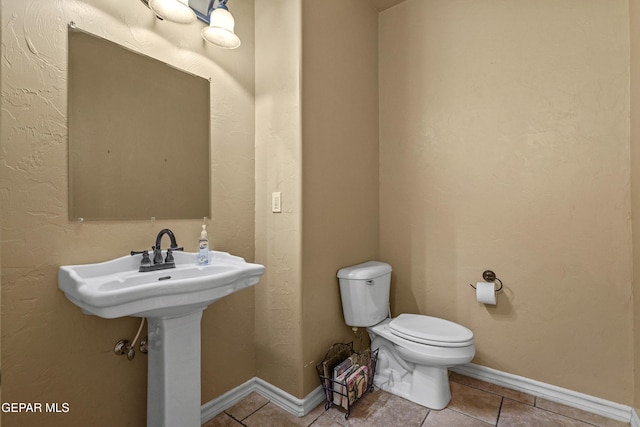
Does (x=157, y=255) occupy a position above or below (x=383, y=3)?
below

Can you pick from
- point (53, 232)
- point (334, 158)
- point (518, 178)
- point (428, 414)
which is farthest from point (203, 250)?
point (518, 178)

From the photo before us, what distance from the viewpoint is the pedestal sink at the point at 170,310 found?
1004 mm

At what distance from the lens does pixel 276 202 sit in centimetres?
169

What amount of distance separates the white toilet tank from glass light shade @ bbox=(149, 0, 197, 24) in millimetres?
1499

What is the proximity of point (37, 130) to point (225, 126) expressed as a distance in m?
0.78

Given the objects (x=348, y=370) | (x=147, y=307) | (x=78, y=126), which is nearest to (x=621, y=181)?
(x=348, y=370)

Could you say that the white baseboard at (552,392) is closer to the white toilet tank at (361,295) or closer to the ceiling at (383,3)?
the white toilet tank at (361,295)

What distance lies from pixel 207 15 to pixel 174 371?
169cm

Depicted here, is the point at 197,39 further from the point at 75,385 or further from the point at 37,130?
the point at 75,385

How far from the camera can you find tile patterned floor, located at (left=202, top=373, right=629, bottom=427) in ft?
4.98

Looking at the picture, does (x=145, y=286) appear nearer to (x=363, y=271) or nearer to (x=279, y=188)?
(x=279, y=188)

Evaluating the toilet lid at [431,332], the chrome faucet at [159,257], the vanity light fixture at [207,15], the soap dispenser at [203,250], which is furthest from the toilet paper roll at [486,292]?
the vanity light fixture at [207,15]

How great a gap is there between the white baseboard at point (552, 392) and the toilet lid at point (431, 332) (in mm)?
452

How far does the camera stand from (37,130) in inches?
42.5
